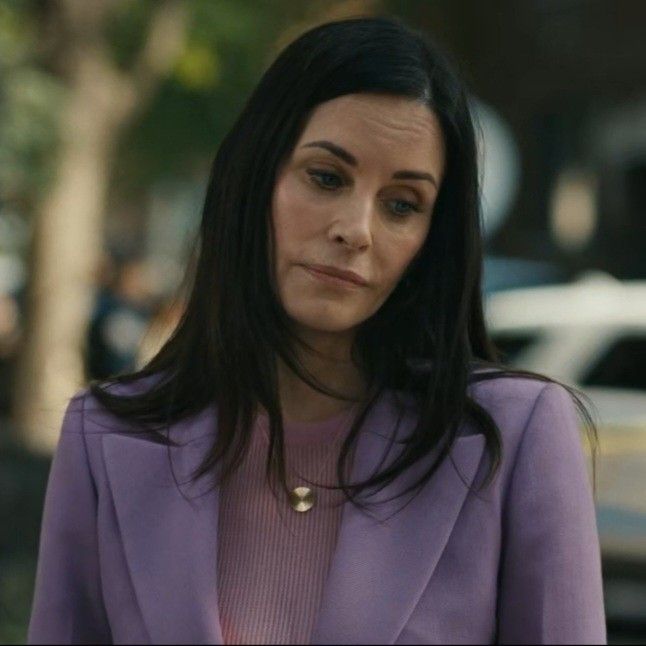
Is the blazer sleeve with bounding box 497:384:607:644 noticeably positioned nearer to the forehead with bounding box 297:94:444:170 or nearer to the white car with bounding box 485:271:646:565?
the forehead with bounding box 297:94:444:170

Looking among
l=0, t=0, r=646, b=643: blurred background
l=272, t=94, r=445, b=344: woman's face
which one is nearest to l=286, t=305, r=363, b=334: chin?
l=272, t=94, r=445, b=344: woman's face

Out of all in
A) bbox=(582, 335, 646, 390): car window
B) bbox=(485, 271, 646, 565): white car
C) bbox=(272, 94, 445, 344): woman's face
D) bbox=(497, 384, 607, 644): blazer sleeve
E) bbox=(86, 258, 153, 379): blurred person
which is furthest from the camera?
bbox=(86, 258, 153, 379): blurred person

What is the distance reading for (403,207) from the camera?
2.30 meters

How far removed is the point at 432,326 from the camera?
94.9 inches

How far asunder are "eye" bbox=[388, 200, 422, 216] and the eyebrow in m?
0.03

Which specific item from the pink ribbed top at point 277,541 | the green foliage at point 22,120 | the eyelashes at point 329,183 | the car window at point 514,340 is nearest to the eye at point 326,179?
the eyelashes at point 329,183

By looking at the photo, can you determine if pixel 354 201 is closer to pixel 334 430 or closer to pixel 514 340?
pixel 334 430

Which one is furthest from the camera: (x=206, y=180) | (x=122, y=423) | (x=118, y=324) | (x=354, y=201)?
(x=118, y=324)

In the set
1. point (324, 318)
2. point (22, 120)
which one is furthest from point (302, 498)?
point (22, 120)

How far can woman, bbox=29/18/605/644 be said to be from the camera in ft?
7.14

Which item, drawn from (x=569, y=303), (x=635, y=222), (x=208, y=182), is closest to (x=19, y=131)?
(x=569, y=303)

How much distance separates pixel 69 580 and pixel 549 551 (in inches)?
22.2

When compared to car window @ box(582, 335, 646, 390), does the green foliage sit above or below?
above

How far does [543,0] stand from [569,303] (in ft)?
63.3
